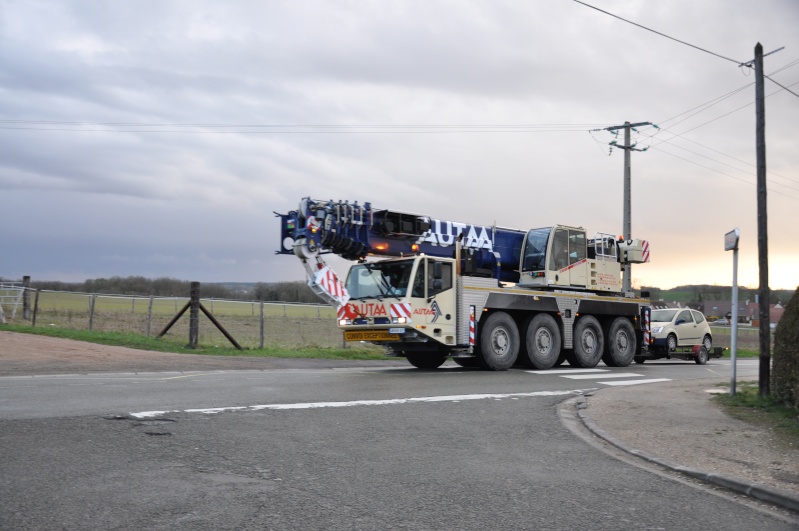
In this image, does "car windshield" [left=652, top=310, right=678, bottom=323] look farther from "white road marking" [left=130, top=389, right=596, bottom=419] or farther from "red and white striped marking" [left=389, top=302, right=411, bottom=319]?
"white road marking" [left=130, top=389, right=596, bottom=419]

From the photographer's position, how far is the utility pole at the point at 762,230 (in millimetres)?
11141

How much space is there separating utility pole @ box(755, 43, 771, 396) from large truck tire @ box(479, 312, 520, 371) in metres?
6.96

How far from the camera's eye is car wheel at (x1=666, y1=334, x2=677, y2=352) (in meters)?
25.5

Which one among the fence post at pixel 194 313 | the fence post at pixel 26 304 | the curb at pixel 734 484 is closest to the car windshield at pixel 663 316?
the fence post at pixel 194 313

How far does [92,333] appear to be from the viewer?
923 inches

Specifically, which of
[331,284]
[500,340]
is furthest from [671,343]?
[331,284]

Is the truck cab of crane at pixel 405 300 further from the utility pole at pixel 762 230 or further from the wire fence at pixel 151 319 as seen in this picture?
the utility pole at pixel 762 230

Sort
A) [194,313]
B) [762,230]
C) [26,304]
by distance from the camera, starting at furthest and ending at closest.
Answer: [26,304] < [194,313] < [762,230]

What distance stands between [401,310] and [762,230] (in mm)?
7538

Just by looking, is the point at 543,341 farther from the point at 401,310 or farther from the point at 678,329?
the point at 678,329

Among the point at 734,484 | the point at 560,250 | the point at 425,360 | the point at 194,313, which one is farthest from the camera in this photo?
the point at 194,313

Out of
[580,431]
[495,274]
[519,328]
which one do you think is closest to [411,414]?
[580,431]

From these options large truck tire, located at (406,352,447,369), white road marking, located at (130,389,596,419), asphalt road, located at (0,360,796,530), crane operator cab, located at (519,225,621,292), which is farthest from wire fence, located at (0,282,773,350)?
asphalt road, located at (0,360,796,530)

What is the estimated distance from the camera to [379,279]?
17031 millimetres
